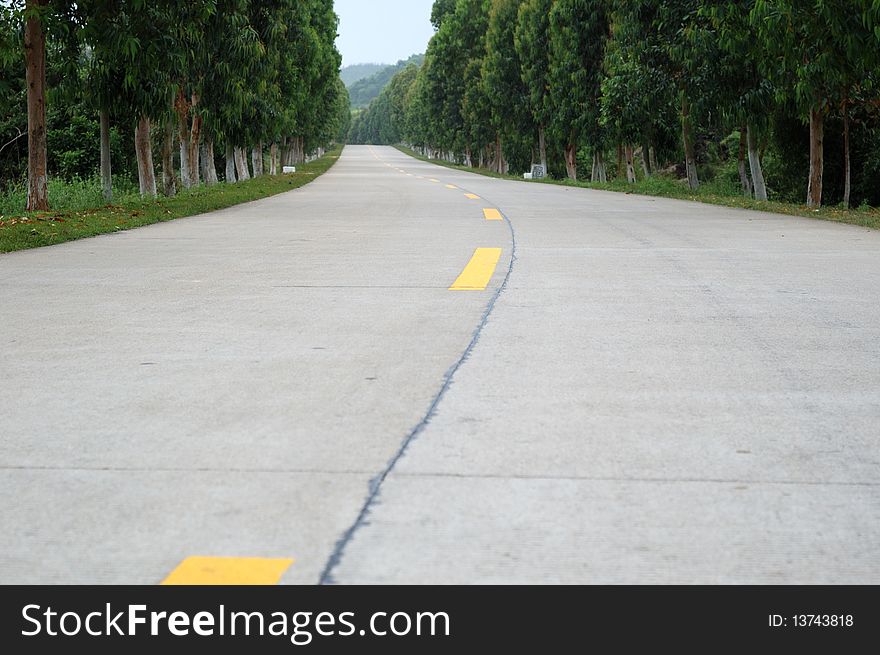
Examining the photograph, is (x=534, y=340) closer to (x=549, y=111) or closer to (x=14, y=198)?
(x=14, y=198)

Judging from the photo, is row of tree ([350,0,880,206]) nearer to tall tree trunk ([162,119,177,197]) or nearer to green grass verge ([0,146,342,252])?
green grass verge ([0,146,342,252])

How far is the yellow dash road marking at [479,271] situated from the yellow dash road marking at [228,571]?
17.6ft

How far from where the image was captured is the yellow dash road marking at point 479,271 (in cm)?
817

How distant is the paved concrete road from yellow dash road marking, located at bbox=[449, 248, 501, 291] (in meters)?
0.08

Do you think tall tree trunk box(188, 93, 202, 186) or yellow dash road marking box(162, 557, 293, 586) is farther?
tall tree trunk box(188, 93, 202, 186)

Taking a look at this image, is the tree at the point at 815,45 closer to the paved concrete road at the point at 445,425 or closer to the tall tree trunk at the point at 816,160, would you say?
the tall tree trunk at the point at 816,160

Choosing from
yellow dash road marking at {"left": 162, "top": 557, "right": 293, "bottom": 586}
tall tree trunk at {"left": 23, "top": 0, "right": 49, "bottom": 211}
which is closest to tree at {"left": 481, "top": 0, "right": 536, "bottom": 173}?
tall tree trunk at {"left": 23, "top": 0, "right": 49, "bottom": 211}

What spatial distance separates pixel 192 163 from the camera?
30844mm

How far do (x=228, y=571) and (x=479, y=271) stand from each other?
6688 mm

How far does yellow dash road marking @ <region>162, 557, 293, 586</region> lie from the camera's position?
2.59 metres

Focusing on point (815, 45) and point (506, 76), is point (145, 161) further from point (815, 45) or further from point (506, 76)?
point (506, 76)

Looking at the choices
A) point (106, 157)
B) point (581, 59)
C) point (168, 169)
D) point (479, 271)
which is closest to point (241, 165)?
point (581, 59)

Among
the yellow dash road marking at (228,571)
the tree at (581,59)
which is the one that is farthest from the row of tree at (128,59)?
the tree at (581,59)

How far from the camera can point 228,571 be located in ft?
8.71
